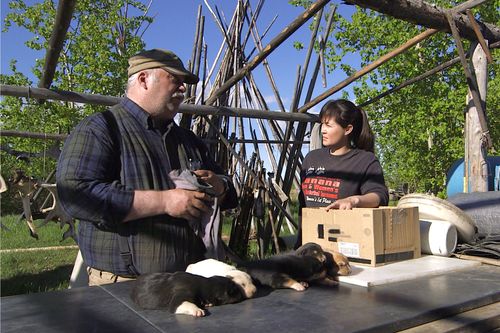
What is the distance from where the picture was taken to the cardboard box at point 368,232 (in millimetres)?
2088

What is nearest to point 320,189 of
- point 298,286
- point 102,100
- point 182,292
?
point 298,286

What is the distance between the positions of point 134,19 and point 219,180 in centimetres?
1532

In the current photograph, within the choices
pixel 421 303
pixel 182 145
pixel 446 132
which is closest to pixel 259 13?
pixel 446 132

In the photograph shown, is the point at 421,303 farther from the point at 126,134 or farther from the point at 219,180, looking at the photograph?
the point at 126,134

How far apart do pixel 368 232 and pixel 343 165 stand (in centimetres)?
65

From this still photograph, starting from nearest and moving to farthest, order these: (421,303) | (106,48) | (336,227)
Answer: (421,303)
(336,227)
(106,48)

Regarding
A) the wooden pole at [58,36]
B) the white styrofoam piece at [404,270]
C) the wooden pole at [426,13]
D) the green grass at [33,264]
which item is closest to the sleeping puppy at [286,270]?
the white styrofoam piece at [404,270]

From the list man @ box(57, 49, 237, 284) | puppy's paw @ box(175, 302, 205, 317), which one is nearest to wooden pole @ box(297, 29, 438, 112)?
man @ box(57, 49, 237, 284)

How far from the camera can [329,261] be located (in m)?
1.91

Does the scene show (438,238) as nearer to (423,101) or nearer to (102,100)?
(102,100)

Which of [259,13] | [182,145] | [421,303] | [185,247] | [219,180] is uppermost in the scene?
[259,13]

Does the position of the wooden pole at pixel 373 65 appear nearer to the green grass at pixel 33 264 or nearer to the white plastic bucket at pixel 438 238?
the white plastic bucket at pixel 438 238

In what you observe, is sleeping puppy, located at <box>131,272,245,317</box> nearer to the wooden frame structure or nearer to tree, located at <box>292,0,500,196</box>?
the wooden frame structure

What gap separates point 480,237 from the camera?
2879 millimetres
